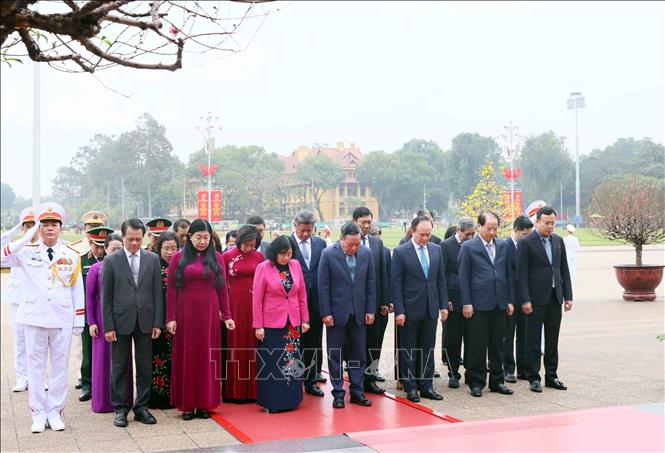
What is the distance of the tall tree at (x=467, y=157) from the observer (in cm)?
4688

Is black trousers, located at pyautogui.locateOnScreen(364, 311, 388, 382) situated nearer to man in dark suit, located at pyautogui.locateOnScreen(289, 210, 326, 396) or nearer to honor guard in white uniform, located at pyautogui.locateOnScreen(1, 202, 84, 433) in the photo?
man in dark suit, located at pyautogui.locateOnScreen(289, 210, 326, 396)

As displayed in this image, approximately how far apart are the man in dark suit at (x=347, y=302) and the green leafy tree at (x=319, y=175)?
3361cm

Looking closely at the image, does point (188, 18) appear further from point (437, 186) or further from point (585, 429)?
point (437, 186)

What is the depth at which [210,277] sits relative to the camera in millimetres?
5926

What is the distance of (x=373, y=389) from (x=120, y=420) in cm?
226

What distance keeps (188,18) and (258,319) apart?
327cm

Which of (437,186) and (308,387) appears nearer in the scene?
(308,387)

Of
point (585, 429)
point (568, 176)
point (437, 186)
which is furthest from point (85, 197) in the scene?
point (568, 176)

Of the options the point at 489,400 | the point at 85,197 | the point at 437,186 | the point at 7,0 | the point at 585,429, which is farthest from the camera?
the point at 437,186

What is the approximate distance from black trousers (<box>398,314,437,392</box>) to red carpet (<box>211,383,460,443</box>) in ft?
0.92

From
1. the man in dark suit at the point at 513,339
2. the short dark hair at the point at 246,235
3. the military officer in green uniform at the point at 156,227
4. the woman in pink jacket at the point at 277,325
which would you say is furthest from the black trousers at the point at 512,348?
the military officer in green uniform at the point at 156,227

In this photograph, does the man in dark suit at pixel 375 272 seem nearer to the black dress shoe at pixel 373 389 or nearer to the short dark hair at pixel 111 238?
the black dress shoe at pixel 373 389

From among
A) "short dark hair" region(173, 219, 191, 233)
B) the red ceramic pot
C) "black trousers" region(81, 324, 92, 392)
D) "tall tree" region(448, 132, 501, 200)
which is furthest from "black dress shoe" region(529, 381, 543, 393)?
"tall tree" region(448, 132, 501, 200)

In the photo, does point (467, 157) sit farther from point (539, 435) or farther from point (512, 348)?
point (539, 435)
